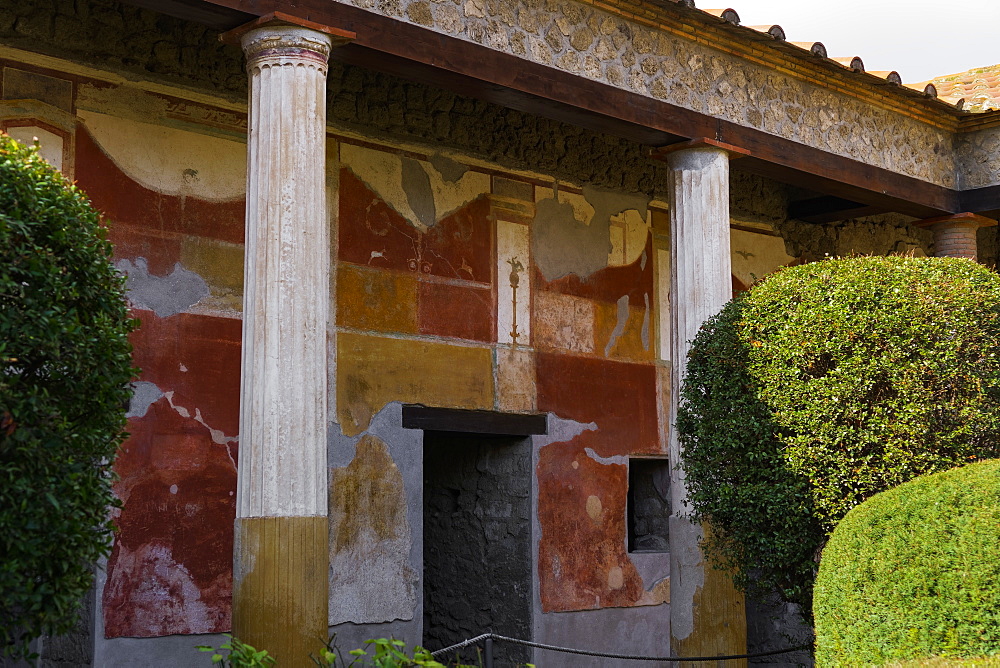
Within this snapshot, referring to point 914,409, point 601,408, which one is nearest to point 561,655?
point 601,408

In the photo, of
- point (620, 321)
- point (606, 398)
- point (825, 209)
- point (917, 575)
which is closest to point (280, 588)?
point (917, 575)

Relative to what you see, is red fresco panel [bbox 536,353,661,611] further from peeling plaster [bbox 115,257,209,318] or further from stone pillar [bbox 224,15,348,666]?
stone pillar [bbox 224,15,348,666]

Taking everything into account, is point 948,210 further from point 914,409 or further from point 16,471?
point 16,471

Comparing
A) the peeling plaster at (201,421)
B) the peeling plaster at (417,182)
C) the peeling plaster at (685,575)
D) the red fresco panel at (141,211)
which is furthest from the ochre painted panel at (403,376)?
the peeling plaster at (685,575)

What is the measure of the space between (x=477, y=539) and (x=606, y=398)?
1.51 meters

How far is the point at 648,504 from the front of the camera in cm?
989

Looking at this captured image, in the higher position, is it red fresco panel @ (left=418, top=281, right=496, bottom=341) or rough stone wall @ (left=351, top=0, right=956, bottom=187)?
rough stone wall @ (left=351, top=0, right=956, bottom=187)

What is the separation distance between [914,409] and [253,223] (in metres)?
3.23

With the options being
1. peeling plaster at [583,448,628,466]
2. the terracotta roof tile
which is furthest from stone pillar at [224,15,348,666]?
the terracotta roof tile

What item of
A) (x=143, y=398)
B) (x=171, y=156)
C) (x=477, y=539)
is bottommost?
(x=477, y=539)

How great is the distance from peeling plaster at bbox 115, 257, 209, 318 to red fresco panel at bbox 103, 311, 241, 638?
0.07 m

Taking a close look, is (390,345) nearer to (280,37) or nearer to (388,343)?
(388,343)

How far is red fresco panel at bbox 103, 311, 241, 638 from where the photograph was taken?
270 inches

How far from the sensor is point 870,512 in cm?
477
